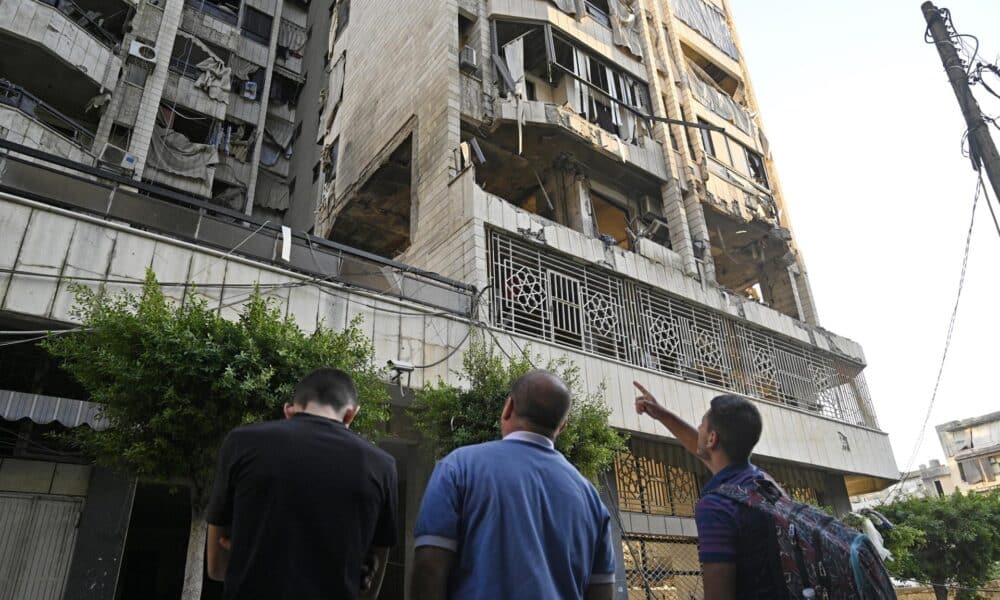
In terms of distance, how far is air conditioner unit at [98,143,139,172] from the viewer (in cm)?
1450

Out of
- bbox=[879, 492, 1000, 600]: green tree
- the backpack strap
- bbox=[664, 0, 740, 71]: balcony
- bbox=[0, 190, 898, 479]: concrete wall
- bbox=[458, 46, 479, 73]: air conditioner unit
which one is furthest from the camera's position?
bbox=[664, 0, 740, 71]: balcony

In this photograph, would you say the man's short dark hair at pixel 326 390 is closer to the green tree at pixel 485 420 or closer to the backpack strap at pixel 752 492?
the backpack strap at pixel 752 492

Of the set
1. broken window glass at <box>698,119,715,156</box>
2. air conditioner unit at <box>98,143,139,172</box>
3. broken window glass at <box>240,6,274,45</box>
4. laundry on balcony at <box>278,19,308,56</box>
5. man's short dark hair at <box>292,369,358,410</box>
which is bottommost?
man's short dark hair at <box>292,369,358,410</box>

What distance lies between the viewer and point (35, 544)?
6.61 m

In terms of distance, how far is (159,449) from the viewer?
519cm

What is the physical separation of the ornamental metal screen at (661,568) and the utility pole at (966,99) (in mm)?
7407

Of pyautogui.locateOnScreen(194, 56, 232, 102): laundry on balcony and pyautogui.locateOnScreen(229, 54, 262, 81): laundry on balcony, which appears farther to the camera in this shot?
pyautogui.locateOnScreen(229, 54, 262, 81): laundry on balcony

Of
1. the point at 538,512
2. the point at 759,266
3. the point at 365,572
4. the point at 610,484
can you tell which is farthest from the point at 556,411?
the point at 759,266

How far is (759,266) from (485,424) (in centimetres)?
1323

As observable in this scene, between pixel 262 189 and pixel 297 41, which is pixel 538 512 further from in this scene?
pixel 297 41

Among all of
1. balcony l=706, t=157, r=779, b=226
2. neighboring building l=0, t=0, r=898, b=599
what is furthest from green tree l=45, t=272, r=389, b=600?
balcony l=706, t=157, r=779, b=226

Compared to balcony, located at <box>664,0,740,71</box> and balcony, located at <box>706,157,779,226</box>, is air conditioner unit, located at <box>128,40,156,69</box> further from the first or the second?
balcony, located at <box>706,157,779,226</box>

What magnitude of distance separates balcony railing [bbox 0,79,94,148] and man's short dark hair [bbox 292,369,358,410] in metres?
13.7

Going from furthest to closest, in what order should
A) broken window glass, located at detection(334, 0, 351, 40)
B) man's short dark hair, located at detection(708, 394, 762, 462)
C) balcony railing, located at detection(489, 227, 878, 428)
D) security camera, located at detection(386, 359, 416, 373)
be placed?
broken window glass, located at detection(334, 0, 351, 40)
balcony railing, located at detection(489, 227, 878, 428)
security camera, located at detection(386, 359, 416, 373)
man's short dark hair, located at detection(708, 394, 762, 462)
